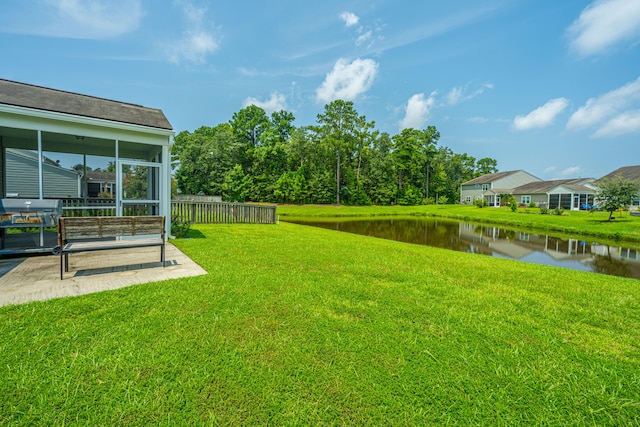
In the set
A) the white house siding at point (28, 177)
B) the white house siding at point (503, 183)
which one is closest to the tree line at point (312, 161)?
the white house siding at point (503, 183)

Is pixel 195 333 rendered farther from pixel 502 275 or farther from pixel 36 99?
pixel 36 99

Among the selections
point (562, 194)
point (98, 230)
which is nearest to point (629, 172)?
point (562, 194)

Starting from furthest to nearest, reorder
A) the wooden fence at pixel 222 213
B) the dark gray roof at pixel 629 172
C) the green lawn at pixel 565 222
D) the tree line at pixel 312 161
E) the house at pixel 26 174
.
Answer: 1. the tree line at pixel 312 161
2. the dark gray roof at pixel 629 172
3. the green lawn at pixel 565 222
4. the wooden fence at pixel 222 213
5. the house at pixel 26 174

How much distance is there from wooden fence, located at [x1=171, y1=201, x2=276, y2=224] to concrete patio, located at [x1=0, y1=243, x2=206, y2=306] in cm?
719

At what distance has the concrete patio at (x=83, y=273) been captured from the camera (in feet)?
13.5

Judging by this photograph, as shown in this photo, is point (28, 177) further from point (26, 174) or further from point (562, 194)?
point (562, 194)

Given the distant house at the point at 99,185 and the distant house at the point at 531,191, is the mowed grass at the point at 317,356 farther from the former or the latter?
the distant house at the point at 531,191

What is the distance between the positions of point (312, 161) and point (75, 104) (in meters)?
39.7

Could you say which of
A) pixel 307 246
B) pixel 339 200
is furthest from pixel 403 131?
pixel 307 246

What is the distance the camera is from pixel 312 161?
Result: 46.5 metres

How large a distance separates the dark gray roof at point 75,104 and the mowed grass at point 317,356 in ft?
19.6

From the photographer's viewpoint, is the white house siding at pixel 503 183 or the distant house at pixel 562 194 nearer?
the distant house at pixel 562 194

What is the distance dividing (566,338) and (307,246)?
648 centimetres

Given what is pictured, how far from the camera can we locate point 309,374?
241 centimetres
